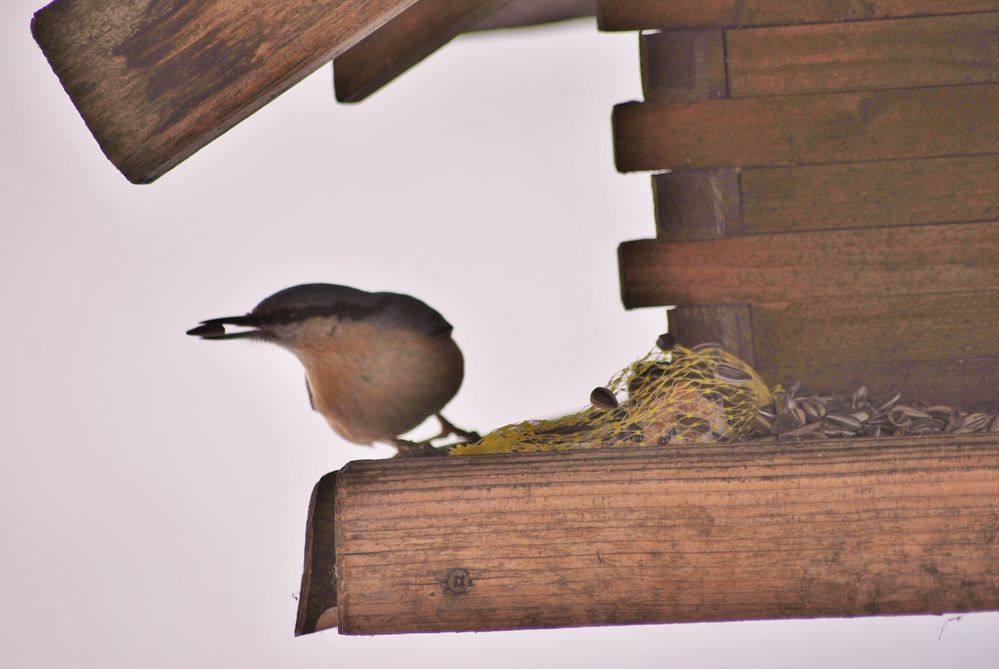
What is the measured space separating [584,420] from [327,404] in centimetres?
41

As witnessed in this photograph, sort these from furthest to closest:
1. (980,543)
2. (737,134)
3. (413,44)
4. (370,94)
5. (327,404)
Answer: (370,94) < (413,44) < (327,404) < (737,134) < (980,543)

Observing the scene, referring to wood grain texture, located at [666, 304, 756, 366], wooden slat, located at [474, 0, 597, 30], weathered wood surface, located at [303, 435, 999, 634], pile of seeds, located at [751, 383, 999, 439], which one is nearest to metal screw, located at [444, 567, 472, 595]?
weathered wood surface, located at [303, 435, 999, 634]

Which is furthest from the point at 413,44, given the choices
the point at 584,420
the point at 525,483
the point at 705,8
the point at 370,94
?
the point at 525,483

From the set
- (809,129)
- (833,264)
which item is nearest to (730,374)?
(833,264)

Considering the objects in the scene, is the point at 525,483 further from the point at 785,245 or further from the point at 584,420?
the point at 785,245

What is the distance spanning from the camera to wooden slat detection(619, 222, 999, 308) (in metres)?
1.56

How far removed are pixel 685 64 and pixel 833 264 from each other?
331 mm

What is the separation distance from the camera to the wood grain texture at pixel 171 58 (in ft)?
3.55

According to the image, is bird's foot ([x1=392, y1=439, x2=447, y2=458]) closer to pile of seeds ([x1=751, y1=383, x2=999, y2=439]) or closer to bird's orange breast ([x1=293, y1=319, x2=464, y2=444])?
bird's orange breast ([x1=293, y1=319, x2=464, y2=444])

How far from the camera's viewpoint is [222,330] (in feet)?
5.23

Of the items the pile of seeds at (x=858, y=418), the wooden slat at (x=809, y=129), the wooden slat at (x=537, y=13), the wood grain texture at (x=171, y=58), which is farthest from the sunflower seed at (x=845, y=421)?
the wooden slat at (x=537, y=13)

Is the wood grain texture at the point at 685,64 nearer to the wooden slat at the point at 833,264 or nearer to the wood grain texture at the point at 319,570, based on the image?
the wooden slat at the point at 833,264

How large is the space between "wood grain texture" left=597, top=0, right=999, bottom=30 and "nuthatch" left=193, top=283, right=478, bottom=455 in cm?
56

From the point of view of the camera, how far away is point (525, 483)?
3.93 ft
